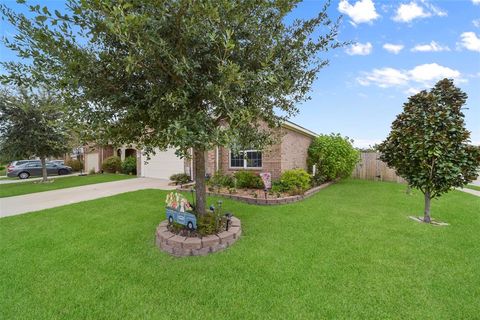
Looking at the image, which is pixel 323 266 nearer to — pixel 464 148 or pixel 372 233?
pixel 372 233

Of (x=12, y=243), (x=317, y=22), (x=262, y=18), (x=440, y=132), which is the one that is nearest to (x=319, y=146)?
(x=440, y=132)

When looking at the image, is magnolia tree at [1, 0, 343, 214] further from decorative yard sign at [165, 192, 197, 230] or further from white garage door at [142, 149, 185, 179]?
white garage door at [142, 149, 185, 179]

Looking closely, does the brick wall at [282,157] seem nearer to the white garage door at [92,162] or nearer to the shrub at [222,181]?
the shrub at [222,181]

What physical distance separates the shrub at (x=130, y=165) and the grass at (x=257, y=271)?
37.6ft

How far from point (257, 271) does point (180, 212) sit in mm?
1828

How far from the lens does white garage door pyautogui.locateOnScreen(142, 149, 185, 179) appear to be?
13824mm

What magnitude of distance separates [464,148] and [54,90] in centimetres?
823

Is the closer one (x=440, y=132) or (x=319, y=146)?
(x=440, y=132)

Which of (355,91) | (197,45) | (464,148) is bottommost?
(464,148)

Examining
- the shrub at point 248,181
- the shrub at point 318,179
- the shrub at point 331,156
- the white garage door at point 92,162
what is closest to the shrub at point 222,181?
the shrub at point 248,181

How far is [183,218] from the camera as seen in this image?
14.3 ft

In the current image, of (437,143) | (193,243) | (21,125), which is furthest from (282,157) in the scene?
(21,125)

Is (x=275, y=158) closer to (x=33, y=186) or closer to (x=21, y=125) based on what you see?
(x=33, y=186)

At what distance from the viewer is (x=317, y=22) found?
13.6 ft
